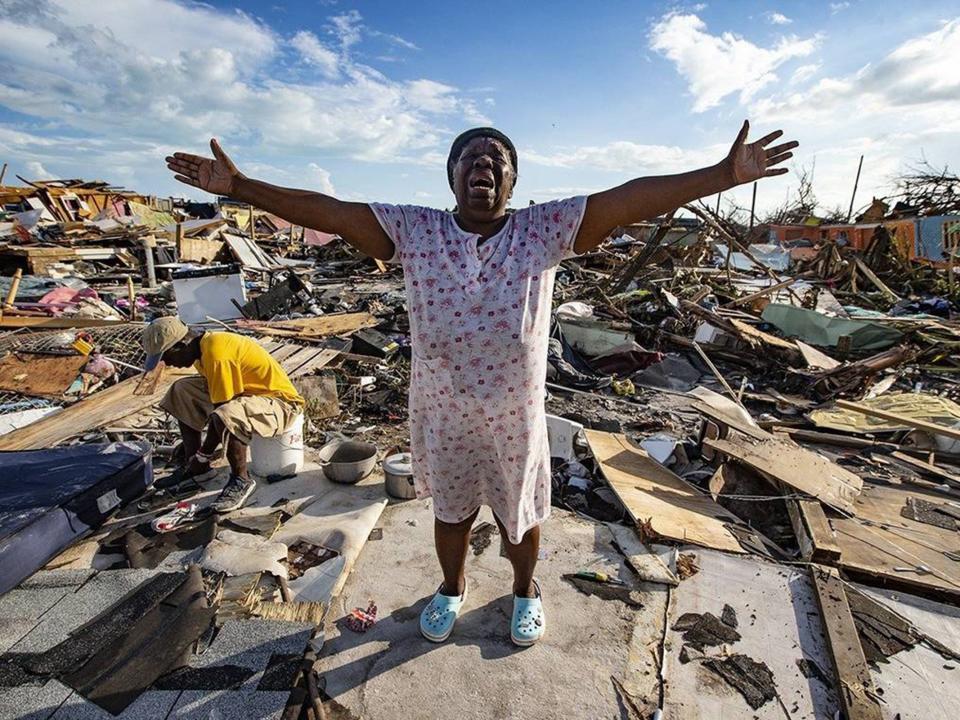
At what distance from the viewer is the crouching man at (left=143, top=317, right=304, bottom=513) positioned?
324 centimetres

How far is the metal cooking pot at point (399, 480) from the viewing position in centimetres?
322

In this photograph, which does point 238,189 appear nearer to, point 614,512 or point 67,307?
point 614,512

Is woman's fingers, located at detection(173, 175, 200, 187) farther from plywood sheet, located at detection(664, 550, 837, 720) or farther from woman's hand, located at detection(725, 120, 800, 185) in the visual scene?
plywood sheet, located at detection(664, 550, 837, 720)

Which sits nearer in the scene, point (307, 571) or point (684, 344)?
point (307, 571)

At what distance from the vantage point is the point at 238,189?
5.56 feet

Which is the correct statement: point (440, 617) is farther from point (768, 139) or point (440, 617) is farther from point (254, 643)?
point (768, 139)

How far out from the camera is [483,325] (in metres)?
1.61

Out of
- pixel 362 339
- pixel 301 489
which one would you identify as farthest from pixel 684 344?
pixel 301 489

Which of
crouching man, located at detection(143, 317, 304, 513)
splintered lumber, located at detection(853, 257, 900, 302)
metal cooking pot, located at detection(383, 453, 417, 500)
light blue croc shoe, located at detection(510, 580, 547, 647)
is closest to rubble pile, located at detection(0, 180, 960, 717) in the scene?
splintered lumber, located at detection(853, 257, 900, 302)

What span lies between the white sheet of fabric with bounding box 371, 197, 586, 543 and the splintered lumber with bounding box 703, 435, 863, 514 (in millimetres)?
2446

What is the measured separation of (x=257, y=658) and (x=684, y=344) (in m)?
7.04

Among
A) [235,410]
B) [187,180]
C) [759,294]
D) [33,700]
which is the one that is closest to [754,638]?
[33,700]

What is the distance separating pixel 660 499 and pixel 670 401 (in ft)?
10.1

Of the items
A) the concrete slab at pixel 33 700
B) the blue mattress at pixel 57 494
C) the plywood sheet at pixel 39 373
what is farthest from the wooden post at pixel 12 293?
the concrete slab at pixel 33 700
